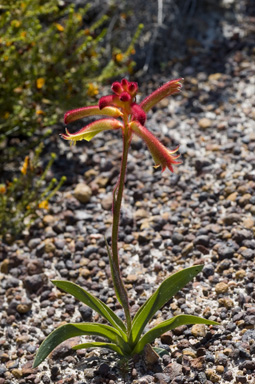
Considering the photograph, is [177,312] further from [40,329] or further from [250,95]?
[250,95]

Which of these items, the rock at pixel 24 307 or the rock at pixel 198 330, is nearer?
the rock at pixel 198 330

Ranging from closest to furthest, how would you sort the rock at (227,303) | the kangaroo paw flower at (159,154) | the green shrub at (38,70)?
1. the kangaroo paw flower at (159,154)
2. the rock at (227,303)
3. the green shrub at (38,70)

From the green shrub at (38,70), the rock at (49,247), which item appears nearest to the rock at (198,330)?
the rock at (49,247)

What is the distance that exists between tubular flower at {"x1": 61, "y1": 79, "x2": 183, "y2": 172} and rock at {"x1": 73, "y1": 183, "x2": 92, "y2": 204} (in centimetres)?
159

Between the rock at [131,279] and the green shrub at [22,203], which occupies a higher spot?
the green shrub at [22,203]

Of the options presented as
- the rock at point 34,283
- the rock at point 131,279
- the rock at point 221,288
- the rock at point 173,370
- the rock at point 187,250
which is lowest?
the rock at point 173,370

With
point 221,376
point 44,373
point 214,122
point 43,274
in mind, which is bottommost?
point 221,376

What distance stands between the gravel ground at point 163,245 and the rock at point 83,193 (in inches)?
0.4

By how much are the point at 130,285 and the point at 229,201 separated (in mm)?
837

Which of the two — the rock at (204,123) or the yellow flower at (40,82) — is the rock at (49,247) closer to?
the yellow flower at (40,82)

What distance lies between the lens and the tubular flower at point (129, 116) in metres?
1.97

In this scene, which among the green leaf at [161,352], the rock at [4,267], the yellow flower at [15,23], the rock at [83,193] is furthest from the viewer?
the rock at [83,193]

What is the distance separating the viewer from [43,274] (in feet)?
10.5

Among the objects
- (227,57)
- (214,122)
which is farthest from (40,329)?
(227,57)
